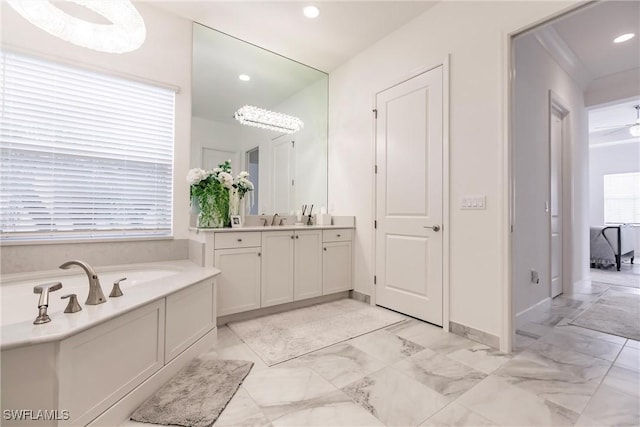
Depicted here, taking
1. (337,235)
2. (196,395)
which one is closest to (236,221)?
(337,235)

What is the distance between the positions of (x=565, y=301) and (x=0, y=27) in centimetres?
575

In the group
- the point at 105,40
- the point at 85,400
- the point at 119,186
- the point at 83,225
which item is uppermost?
the point at 105,40

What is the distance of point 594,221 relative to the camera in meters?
Result: 7.62

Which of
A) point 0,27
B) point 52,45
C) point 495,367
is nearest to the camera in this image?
point 495,367

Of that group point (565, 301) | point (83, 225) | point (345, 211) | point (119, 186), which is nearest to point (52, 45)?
point (119, 186)

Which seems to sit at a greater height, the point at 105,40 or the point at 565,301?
the point at 105,40

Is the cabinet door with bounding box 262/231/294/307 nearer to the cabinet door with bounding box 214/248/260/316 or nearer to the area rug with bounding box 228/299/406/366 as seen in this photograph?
the cabinet door with bounding box 214/248/260/316

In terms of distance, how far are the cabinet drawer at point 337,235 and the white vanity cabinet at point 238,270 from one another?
31.9 inches

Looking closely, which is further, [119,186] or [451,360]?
[119,186]

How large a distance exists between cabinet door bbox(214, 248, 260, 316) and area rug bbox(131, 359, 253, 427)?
0.70 m

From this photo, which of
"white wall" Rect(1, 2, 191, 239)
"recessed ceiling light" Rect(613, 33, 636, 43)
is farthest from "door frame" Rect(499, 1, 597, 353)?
"white wall" Rect(1, 2, 191, 239)

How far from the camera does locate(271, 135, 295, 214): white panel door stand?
3.60 metres

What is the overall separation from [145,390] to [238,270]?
4.05 feet

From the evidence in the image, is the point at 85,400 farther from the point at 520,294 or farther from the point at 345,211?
the point at 520,294
